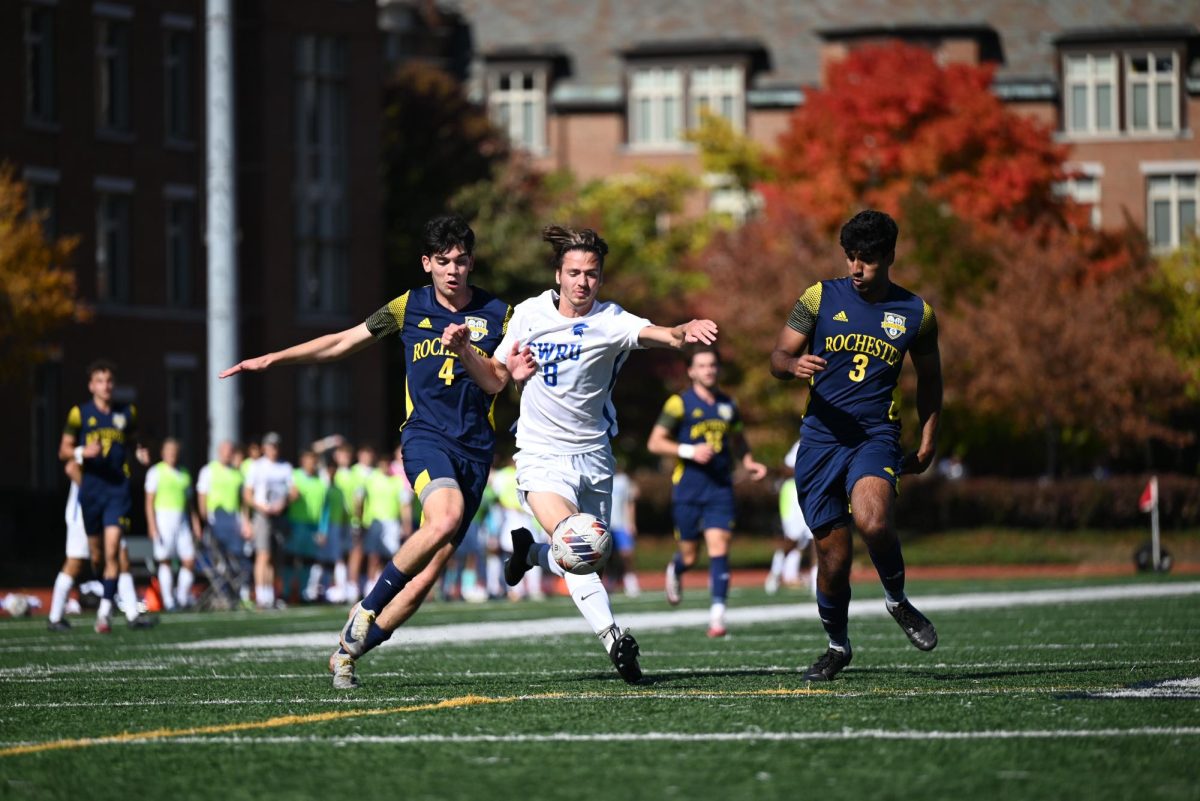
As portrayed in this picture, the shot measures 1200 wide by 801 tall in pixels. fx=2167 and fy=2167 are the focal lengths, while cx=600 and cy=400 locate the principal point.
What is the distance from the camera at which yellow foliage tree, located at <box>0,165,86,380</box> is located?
1352 inches

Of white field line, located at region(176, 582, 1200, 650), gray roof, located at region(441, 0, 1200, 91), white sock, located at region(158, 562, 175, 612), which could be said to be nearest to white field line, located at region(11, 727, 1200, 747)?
white field line, located at region(176, 582, 1200, 650)

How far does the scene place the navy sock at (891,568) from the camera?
10914 millimetres

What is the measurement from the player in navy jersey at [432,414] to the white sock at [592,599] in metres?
0.64

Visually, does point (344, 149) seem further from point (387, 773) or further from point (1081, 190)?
point (387, 773)

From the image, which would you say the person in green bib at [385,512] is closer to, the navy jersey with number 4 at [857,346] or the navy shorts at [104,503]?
the navy shorts at [104,503]

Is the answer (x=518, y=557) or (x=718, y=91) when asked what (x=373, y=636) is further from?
(x=718, y=91)

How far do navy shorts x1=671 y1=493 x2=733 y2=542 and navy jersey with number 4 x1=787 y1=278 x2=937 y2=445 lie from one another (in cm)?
709

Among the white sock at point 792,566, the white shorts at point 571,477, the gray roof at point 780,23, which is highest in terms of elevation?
the gray roof at point 780,23

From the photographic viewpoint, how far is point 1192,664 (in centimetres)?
1171

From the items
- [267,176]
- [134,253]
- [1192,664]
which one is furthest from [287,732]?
[267,176]

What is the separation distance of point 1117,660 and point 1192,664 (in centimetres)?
65

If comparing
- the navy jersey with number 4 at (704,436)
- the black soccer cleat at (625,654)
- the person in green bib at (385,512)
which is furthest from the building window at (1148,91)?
the black soccer cleat at (625,654)

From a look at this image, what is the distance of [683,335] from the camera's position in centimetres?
1023

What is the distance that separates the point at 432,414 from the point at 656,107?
58.3 metres
